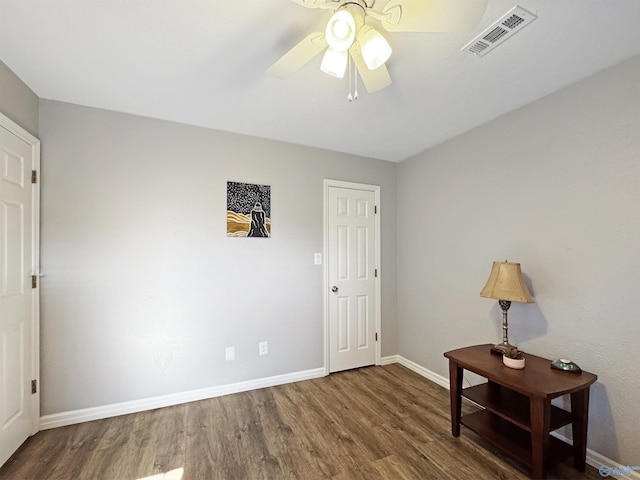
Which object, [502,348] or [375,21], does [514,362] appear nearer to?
[502,348]

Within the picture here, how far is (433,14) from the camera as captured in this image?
3.50 ft

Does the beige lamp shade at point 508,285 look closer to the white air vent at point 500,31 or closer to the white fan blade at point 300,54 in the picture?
the white air vent at point 500,31

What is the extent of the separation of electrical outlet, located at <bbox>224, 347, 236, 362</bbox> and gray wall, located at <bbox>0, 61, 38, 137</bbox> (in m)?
2.26

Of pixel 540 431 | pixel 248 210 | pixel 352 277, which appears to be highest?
pixel 248 210

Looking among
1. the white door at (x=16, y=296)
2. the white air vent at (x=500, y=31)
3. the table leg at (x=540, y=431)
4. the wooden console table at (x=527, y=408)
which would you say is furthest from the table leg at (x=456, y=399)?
the white door at (x=16, y=296)

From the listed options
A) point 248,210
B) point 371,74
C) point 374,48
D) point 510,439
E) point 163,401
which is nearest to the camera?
point 374,48

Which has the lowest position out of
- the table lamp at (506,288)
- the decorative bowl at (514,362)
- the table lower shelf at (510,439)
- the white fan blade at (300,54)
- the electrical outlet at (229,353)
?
the table lower shelf at (510,439)

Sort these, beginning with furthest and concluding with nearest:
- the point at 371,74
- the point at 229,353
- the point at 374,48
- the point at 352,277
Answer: the point at 352,277, the point at 229,353, the point at 371,74, the point at 374,48

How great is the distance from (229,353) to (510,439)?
223cm

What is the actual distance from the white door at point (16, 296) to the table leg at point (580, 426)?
3446 mm

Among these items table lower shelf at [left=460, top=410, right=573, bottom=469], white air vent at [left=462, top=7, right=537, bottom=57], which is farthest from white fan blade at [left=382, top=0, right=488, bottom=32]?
table lower shelf at [left=460, top=410, right=573, bottom=469]

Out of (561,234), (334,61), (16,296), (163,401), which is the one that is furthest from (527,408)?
(16,296)

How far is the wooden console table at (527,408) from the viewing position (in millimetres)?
1513

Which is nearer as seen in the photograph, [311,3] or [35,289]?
[311,3]
